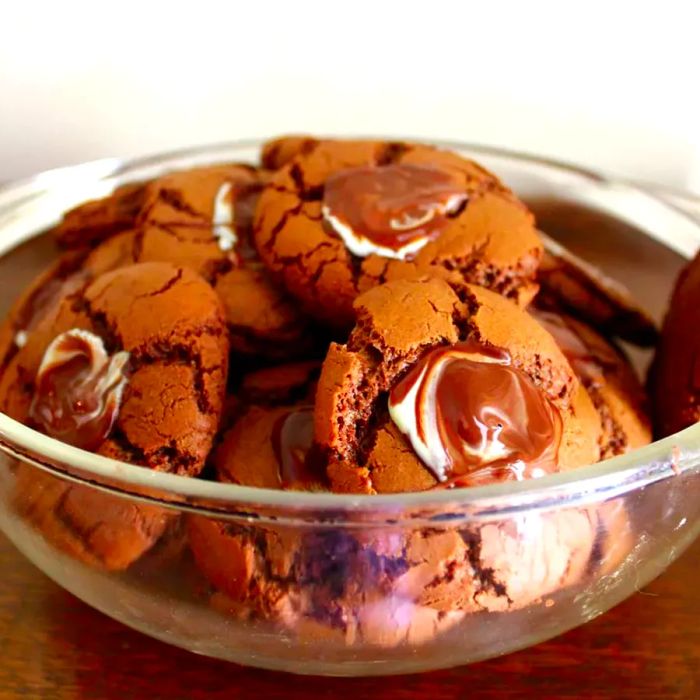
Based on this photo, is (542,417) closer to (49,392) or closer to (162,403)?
(162,403)

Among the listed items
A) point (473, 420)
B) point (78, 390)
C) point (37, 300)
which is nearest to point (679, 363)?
point (473, 420)

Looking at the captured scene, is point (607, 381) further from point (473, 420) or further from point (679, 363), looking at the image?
point (473, 420)

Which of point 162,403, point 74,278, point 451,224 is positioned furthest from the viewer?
point 74,278

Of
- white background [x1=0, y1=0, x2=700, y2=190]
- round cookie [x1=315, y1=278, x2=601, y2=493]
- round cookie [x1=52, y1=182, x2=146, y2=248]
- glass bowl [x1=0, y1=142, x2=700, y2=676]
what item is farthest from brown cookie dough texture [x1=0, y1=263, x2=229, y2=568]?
white background [x1=0, y1=0, x2=700, y2=190]

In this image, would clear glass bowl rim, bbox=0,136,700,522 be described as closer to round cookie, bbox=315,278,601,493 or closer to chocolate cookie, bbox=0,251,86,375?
round cookie, bbox=315,278,601,493

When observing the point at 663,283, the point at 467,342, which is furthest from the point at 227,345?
the point at 663,283
